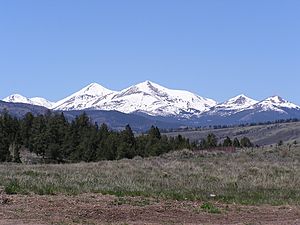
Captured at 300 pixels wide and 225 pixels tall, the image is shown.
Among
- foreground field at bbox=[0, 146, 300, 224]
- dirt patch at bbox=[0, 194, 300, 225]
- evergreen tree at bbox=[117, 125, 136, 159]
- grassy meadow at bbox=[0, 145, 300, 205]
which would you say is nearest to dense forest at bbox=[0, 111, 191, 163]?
evergreen tree at bbox=[117, 125, 136, 159]

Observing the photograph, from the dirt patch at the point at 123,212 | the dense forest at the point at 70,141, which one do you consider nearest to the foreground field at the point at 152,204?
the dirt patch at the point at 123,212

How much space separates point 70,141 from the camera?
273 ft

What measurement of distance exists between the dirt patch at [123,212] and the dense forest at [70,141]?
2199 inches

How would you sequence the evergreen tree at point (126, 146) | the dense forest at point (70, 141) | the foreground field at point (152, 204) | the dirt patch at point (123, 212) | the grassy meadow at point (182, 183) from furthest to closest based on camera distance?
the dense forest at point (70, 141), the evergreen tree at point (126, 146), the grassy meadow at point (182, 183), the foreground field at point (152, 204), the dirt patch at point (123, 212)

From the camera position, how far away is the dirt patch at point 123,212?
55.4 ft

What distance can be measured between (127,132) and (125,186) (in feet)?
191

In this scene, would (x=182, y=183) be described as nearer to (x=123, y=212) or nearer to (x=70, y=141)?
(x=123, y=212)

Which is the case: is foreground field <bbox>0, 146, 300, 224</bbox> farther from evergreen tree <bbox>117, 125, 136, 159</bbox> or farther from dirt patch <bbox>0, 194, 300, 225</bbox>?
evergreen tree <bbox>117, 125, 136, 159</bbox>

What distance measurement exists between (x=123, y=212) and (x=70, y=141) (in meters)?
65.8

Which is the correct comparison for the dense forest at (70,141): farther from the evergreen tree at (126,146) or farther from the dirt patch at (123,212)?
the dirt patch at (123,212)

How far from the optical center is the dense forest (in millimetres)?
78750

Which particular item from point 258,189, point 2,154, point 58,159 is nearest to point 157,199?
point 258,189

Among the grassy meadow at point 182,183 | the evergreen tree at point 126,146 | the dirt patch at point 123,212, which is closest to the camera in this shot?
the dirt patch at point 123,212

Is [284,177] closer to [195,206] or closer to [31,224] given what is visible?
[195,206]
